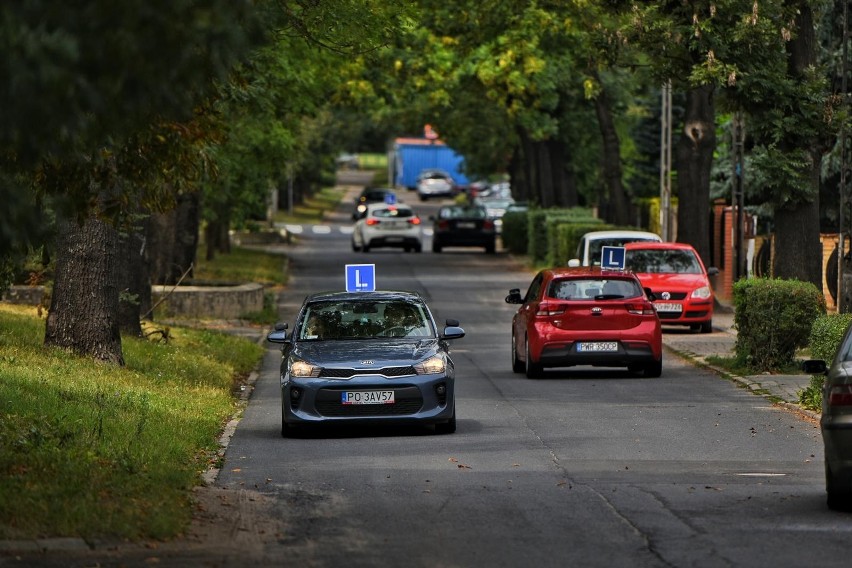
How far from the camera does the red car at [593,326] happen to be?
23172 mm

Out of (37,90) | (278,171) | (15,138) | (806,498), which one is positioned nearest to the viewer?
(37,90)

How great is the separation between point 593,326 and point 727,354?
4.51 meters

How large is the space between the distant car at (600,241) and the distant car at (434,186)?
80.6 meters

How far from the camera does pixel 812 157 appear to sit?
82.6 feet

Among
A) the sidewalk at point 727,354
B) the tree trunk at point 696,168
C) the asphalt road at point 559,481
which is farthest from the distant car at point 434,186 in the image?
the asphalt road at point 559,481

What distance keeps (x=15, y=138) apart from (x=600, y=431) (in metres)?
10.2

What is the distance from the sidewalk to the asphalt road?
1.15ft

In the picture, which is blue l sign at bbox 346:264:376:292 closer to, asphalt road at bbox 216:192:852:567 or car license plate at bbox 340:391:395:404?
asphalt road at bbox 216:192:852:567

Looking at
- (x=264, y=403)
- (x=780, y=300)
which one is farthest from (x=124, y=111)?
(x=780, y=300)

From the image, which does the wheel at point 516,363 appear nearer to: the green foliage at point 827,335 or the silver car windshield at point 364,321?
the green foliage at point 827,335

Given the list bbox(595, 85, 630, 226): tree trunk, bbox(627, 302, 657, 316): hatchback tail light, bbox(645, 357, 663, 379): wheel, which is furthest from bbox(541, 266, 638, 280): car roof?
bbox(595, 85, 630, 226): tree trunk

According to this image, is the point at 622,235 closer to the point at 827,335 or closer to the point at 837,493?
the point at 827,335

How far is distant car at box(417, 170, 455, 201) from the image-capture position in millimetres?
117688

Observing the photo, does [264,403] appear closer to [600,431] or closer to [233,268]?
[600,431]
